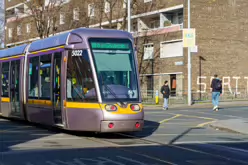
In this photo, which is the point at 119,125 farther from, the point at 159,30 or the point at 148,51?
the point at 148,51

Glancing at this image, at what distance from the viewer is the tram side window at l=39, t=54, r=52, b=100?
48.3 ft

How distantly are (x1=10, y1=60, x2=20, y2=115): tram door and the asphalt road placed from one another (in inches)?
51.3

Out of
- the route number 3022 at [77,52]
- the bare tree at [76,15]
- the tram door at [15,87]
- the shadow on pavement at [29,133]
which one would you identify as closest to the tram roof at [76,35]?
the route number 3022 at [77,52]

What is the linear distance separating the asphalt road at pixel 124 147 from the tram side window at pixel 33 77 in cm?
127

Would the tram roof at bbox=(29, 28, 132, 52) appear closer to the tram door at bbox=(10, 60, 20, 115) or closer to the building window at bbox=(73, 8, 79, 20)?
the tram door at bbox=(10, 60, 20, 115)

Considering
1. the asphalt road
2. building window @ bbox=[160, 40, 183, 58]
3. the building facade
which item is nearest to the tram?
the asphalt road

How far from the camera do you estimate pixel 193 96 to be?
3919cm

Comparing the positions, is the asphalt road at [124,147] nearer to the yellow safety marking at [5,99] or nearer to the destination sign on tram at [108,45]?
the yellow safety marking at [5,99]

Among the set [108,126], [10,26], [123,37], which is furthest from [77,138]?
[10,26]

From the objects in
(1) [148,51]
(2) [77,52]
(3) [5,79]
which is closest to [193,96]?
(1) [148,51]

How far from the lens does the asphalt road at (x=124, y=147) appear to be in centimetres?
962

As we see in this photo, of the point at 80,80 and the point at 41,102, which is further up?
the point at 80,80

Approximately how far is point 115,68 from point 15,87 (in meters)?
6.23

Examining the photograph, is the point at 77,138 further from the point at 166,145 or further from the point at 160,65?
the point at 160,65
